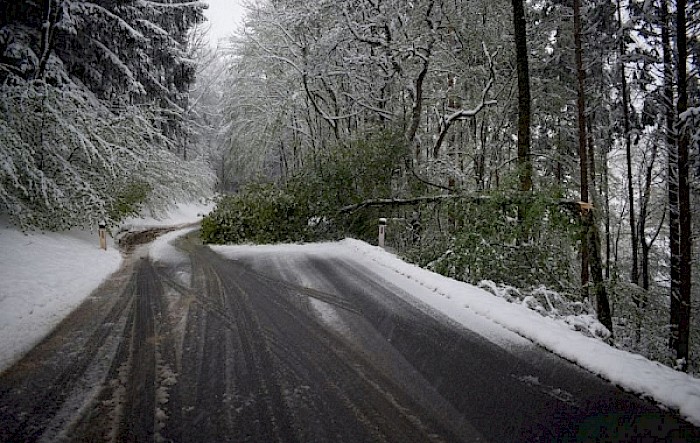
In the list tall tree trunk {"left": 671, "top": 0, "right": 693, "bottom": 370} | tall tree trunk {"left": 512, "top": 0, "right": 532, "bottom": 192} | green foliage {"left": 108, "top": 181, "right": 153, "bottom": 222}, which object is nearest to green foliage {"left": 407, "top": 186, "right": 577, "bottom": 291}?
tall tree trunk {"left": 512, "top": 0, "right": 532, "bottom": 192}

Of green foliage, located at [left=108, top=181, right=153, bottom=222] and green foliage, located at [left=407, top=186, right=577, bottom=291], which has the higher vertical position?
green foliage, located at [left=108, top=181, right=153, bottom=222]

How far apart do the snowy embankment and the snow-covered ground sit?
530 centimetres

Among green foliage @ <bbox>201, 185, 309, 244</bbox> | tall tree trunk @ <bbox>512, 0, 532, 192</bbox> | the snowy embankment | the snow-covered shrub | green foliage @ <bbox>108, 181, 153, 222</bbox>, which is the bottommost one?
the snow-covered shrub

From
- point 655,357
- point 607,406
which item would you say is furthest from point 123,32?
point 655,357

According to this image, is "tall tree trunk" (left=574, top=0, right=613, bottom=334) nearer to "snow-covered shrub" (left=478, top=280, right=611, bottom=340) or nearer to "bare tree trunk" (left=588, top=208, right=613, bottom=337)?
"bare tree trunk" (left=588, top=208, right=613, bottom=337)

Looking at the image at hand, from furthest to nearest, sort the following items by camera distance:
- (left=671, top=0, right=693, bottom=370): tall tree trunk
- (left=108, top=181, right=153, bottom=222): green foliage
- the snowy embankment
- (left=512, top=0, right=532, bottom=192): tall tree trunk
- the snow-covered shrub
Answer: (left=108, top=181, right=153, bottom=222): green foliage → (left=512, top=0, right=532, bottom=192): tall tree trunk → (left=671, top=0, right=693, bottom=370): tall tree trunk → the snow-covered shrub → the snowy embankment

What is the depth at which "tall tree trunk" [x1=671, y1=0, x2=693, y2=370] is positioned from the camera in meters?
9.61

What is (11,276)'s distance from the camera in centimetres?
714

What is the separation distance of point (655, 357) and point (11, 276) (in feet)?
44.6

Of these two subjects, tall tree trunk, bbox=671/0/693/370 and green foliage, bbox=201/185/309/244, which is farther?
green foliage, bbox=201/185/309/244

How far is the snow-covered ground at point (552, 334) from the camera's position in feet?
11.5

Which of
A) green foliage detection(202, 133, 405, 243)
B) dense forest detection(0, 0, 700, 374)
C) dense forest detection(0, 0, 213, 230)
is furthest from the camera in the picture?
green foliage detection(202, 133, 405, 243)

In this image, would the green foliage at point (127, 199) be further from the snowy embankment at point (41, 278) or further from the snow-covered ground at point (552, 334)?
the snow-covered ground at point (552, 334)

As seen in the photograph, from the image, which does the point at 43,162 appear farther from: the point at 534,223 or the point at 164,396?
the point at 534,223
